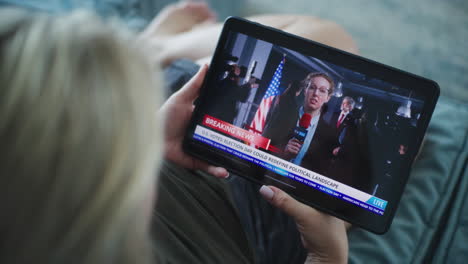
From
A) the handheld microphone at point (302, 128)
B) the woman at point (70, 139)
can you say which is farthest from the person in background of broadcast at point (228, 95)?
the woman at point (70, 139)

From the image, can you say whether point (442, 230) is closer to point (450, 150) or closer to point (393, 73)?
point (450, 150)

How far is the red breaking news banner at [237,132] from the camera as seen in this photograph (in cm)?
66

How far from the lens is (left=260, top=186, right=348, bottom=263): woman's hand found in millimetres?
642

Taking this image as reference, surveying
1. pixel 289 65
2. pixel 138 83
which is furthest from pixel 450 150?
pixel 138 83

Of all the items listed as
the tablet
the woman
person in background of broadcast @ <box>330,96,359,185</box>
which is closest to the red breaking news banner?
the tablet

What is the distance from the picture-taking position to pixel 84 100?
0.29 m

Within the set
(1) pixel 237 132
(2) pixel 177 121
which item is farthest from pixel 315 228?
(2) pixel 177 121

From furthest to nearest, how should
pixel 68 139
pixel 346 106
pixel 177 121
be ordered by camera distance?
pixel 177 121
pixel 346 106
pixel 68 139

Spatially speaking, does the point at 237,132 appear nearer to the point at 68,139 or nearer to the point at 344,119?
the point at 344,119

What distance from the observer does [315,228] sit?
2.18ft

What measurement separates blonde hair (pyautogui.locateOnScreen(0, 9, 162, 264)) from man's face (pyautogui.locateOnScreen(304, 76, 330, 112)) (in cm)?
38

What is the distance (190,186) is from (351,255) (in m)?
0.39

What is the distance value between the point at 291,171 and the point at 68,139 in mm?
442

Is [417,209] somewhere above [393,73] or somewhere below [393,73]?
below
